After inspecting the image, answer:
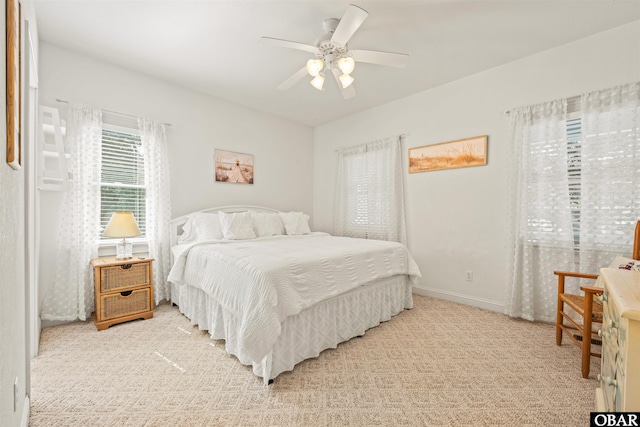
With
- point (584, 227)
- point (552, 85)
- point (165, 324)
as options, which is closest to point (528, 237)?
point (584, 227)

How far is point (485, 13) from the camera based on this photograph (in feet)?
7.42

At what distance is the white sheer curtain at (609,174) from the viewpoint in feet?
7.77

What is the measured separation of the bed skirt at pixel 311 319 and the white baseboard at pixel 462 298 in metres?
0.64

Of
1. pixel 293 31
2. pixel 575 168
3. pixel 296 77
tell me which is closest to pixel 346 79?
pixel 296 77

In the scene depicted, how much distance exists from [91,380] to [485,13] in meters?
3.96

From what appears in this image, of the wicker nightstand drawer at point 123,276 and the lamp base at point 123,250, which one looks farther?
the lamp base at point 123,250

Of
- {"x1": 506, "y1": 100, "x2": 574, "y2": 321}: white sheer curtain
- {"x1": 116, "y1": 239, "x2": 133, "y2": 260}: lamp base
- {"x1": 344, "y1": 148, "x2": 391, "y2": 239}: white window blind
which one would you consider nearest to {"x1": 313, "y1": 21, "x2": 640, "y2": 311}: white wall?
{"x1": 506, "y1": 100, "x2": 574, "y2": 321}: white sheer curtain

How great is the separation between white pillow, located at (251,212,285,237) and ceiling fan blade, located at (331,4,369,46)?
93.0 inches

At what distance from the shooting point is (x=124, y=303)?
278 cm

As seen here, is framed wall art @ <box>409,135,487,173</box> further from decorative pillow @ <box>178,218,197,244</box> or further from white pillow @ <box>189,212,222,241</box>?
decorative pillow @ <box>178,218,197,244</box>

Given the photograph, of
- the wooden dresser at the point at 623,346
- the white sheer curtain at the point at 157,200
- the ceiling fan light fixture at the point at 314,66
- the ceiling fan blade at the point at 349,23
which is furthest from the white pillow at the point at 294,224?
the wooden dresser at the point at 623,346

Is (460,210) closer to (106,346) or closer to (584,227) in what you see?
(584,227)

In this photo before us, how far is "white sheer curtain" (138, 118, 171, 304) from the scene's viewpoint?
3.22m

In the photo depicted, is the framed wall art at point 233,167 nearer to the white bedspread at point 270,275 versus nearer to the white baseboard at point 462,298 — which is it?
the white bedspread at point 270,275
